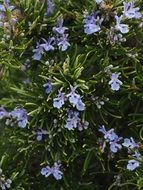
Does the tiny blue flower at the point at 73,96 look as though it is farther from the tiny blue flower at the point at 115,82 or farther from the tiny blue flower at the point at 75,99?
the tiny blue flower at the point at 115,82

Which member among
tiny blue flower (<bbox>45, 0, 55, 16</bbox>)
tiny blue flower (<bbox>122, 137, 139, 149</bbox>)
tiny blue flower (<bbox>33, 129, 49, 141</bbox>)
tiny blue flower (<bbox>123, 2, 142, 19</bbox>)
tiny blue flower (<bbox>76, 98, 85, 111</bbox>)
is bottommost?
tiny blue flower (<bbox>122, 137, 139, 149</bbox>)

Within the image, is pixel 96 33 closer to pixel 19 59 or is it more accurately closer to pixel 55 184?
pixel 19 59

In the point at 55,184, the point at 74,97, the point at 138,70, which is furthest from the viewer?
the point at 55,184

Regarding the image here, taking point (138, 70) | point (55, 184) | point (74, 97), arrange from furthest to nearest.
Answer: point (55, 184), point (138, 70), point (74, 97)

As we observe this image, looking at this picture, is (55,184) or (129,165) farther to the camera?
(55,184)

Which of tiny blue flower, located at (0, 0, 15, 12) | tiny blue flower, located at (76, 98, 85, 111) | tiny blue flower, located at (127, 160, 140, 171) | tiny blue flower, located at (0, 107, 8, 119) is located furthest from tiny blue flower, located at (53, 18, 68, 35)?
tiny blue flower, located at (127, 160, 140, 171)

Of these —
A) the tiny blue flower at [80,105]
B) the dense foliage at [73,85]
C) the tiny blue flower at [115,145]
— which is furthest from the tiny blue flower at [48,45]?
the tiny blue flower at [115,145]

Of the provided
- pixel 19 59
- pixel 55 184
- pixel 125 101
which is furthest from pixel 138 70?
pixel 55 184

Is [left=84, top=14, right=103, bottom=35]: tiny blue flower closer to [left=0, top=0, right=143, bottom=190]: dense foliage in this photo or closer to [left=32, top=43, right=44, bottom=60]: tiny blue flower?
[left=0, top=0, right=143, bottom=190]: dense foliage
